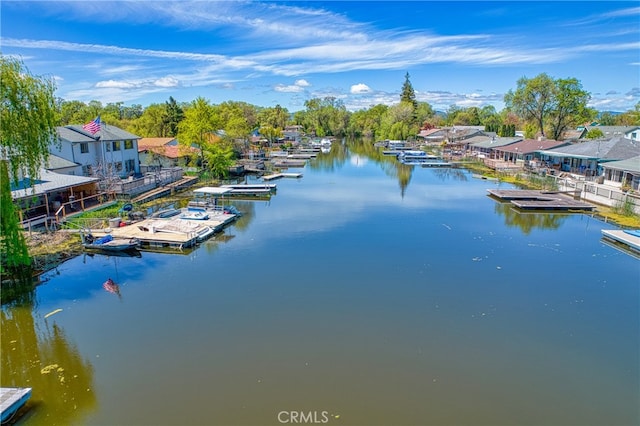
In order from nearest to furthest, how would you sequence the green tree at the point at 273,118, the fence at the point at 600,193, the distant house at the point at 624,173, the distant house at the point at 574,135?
the fence at the point at 600,193 → the distant house at the point at 624,173 → the distant house at the point at 574,135 → the green tree at the point at 273,118

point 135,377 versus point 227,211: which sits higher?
point 227,211

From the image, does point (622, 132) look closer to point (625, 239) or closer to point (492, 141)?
point (492, 141)

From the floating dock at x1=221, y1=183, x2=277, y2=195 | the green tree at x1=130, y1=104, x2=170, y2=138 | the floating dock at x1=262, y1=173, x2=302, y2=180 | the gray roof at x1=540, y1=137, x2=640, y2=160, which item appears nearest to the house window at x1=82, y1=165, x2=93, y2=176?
→ the floating dock at x1=221, y1=183, x2=277, y2=195

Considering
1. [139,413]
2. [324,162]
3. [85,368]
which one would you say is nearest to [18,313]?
[85,368]

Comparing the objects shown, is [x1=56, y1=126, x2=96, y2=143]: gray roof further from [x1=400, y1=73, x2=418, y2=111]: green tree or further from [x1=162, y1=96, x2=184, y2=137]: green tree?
[x1=400, y1=73, x2=418, y2=111]: green tree

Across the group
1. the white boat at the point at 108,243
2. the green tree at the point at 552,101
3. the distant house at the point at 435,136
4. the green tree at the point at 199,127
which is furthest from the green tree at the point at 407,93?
the white boat at the point at 108,243

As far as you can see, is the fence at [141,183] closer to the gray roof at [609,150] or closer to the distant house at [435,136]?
the gray roof at [609,150]

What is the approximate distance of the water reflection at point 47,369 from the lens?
10.0 metres

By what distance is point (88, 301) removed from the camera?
15719 millimetres

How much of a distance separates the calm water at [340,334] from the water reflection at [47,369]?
49 mm

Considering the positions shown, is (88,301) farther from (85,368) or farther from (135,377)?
(135,377)

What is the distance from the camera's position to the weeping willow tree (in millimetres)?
15469

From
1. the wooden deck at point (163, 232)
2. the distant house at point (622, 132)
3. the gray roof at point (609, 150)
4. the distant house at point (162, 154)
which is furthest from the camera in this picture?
the distant house at point (622, 132)

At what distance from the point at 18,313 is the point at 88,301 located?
2291mm
